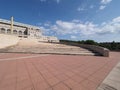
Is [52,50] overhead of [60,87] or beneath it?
beneath

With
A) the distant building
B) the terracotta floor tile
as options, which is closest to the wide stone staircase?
the terracotta floor tile

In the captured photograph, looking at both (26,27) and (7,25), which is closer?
(7,25)

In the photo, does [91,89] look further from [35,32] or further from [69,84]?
[35,32]

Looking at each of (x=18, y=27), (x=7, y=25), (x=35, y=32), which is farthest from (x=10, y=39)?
(x=35, y=32)

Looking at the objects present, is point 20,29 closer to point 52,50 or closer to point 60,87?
point 52,50

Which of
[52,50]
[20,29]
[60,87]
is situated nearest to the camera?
[60,87]

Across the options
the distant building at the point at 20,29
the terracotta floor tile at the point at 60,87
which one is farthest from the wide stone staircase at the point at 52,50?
the distant building at the point at 20,29

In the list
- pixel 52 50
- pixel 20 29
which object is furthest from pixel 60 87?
pixel 20 29

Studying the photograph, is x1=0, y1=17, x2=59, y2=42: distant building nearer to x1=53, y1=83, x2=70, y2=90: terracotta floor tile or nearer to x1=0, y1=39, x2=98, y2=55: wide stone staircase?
x1=0, y1=39, x2=98, y2=55: wide stone staircase

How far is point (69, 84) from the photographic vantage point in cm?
300

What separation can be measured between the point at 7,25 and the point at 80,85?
48.2 metres

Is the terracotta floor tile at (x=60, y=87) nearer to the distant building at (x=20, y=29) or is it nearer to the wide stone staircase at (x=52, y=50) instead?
the wide stone staircase at (x=52, y=50)

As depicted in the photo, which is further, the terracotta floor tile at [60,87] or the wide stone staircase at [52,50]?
the wide stone staircase at [52,50]

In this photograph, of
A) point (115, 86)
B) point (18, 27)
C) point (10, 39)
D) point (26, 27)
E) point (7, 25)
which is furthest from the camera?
point (26, 27)
